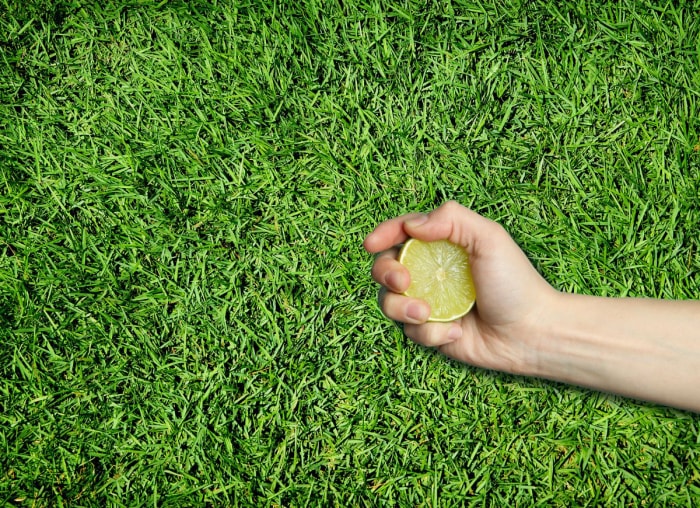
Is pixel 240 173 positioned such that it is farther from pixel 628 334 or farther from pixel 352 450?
pixel 628 334

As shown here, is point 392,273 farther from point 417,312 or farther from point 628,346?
point 628,346

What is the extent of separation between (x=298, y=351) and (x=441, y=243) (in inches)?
43.8

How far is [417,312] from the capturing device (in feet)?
8.02

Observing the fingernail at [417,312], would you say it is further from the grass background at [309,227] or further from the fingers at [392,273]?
the grass background at [309,227]

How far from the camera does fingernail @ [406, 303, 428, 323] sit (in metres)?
2.44

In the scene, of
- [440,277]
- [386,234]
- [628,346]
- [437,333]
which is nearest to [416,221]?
[386,234]

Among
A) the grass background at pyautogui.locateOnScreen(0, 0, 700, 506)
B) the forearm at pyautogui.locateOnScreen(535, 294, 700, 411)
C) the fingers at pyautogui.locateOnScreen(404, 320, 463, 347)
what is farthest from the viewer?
the grass background at pyautogui.locateOnScreen(0, 0, 700, 506)

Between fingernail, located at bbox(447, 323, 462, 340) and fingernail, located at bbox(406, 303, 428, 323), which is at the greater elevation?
fingernail, located at bbox(406, 303, 428, 323)

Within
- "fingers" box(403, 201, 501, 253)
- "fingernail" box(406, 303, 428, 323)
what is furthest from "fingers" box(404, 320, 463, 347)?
"fingers" box(403, 201, 501, 253)

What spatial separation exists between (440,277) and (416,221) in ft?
0.88

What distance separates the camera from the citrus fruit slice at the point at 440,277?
8.36ft

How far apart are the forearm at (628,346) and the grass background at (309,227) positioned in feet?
2.36

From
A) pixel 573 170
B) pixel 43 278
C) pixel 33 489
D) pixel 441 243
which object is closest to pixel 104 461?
pixel 33 489

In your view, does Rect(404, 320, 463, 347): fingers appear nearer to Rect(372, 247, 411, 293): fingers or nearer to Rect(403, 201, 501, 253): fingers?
Rect(372, 247, 411, 293): fingers
